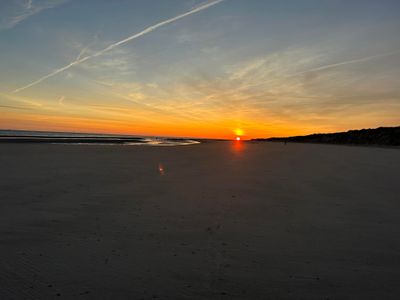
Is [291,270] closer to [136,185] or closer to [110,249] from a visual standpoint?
[110,249]

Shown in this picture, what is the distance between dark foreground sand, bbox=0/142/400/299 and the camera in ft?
11.8

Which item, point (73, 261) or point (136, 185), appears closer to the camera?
point (73, 261)

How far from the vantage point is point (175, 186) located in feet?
32.6

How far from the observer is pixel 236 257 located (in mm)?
4402

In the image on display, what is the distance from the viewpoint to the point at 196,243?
4914 mm

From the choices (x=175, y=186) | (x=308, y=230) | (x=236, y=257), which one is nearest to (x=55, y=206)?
(x=175, y=186)

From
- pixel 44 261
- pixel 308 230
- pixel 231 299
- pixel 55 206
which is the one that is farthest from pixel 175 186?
pixel 231 299

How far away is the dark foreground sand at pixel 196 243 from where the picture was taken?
11.8 feet

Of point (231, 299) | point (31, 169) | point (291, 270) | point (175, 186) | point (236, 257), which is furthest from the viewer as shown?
point (31, 169)

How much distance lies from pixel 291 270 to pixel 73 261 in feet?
10.8

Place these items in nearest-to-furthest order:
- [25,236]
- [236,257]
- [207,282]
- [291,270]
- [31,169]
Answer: [207,282], [291,270], [236,257], [25,236], [31,169]

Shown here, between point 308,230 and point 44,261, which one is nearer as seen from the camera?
point 44,261

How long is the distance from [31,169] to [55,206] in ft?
24.4

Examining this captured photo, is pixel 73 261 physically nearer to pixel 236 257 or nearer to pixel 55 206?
pixel 236 257
